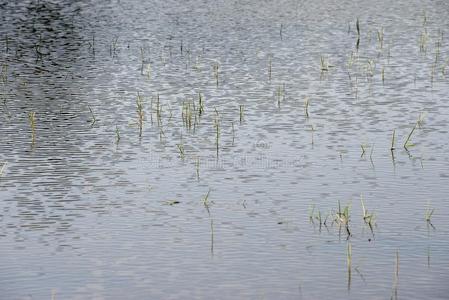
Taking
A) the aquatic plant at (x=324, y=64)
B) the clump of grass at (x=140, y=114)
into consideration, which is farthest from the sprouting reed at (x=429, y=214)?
the aquatic plant at (x=324, y=64)

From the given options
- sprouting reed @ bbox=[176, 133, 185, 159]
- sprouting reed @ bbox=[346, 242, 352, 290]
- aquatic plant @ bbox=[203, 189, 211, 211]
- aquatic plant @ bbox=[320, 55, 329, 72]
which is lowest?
sprouting reed @ bbox=[346, 242, 352, 290]

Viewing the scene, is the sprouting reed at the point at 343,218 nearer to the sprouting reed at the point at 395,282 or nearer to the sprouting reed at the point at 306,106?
the sprouting reed at the point at 395,282

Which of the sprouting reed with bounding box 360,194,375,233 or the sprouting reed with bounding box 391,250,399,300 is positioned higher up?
the sprouting reed with bounding box 360,194,375,233

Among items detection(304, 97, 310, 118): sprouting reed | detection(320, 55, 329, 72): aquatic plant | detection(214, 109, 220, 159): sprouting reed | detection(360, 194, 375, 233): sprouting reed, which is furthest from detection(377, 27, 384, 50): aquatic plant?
detection(360, 194, 375, 233): sprouting reed

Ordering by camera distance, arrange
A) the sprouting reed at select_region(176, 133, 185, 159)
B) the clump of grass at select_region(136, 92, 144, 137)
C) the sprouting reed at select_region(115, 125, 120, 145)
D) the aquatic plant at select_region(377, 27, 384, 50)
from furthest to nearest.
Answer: the aquatic plant at select_region(377, 27, 384, 50) < the clump of grass at select_region(136, 92, 144, 137) < the sprouting reed at select_region(115, 125, 120, 145) < the sprouting reed at select_region(176, 133, 185, 159)

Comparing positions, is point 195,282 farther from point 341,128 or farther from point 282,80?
point 282,80

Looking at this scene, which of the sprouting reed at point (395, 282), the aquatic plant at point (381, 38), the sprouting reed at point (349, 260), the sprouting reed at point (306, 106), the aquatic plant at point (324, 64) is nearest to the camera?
the sprouting reed at point (395, 282)

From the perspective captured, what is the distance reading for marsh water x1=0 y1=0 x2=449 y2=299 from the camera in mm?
16078

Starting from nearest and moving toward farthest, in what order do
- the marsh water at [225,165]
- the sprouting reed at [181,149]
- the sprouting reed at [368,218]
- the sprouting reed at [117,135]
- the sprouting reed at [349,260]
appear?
the sprouting reed at [349,260], the marsh water at [225,165], the sprouting reed at [368,218], the sprouting reed at [181,149], the sprouting reed at [117,135]

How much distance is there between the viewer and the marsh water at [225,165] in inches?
633

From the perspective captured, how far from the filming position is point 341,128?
2639cm

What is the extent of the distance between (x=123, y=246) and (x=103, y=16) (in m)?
33.8

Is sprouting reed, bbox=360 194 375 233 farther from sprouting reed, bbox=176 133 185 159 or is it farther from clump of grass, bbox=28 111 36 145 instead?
clump of grass, bbox=28 111 36 145

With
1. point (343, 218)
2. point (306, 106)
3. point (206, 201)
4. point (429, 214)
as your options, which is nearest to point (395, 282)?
point (343, 218)
